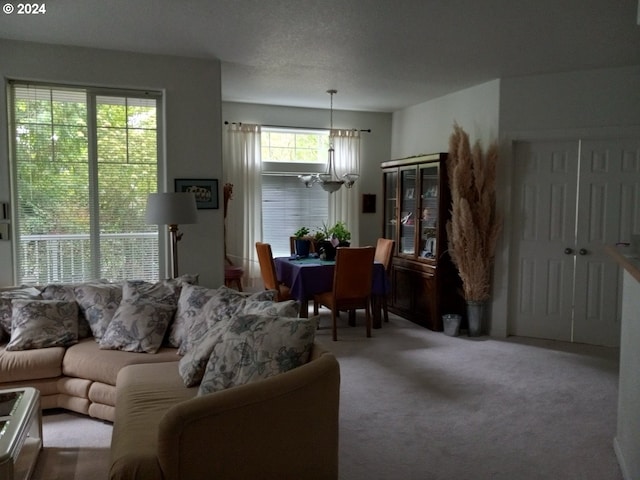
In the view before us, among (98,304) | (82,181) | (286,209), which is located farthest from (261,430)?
(286,209)

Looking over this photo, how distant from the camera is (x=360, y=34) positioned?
368 centimetres

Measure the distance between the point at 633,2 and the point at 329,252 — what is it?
3442 millimetres

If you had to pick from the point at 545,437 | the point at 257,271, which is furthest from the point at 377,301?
the point at 545,437

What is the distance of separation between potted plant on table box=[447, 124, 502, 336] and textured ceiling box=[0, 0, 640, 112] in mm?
793

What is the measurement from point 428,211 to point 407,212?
1.36 ft

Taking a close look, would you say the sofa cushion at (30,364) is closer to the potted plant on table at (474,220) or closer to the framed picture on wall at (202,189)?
the framed picture on wall at (202,189)

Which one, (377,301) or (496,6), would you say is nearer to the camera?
(496,6)

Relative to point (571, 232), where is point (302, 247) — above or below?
below

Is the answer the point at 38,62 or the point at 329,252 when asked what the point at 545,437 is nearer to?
the point at 329,252

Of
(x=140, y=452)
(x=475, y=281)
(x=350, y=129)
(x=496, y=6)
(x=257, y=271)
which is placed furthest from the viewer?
(x=350, y=129)

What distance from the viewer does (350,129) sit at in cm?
685

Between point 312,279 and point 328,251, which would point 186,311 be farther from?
point 328,251

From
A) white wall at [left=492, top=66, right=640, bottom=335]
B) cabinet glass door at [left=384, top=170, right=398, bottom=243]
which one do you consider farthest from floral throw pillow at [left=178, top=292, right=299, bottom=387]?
cabinet glass door at [left=384, top=170, right=398, bottom=243]

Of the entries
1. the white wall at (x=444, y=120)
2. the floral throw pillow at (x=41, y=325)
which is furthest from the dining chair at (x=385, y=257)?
the floral throw pillow at (x=41, y=325)
